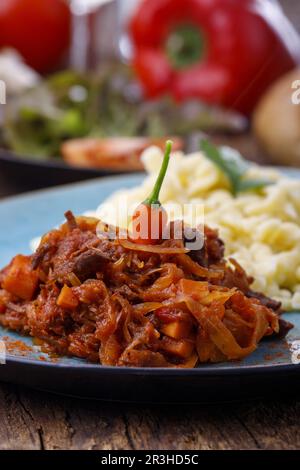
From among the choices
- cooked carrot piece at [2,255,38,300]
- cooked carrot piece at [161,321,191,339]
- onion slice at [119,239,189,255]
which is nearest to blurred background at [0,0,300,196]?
cooked carrot piece at [2,255,38,300]

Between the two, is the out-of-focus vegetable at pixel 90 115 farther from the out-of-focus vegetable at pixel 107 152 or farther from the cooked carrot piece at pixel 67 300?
the cooked carrot piece at pixel 67 300

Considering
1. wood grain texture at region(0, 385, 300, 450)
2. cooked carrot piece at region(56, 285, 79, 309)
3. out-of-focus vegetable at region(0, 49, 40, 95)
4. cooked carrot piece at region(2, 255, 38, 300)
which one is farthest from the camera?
out-of-focus vegetable at region(0, 49, 40, 95)

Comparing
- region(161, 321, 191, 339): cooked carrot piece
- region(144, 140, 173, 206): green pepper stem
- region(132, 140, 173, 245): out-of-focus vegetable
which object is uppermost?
region(144, 140, 173, 206): green pepper stem

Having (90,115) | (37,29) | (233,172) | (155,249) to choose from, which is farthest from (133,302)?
(37,29)

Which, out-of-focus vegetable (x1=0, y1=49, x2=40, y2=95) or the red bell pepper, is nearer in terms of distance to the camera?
out-of-focus vegetable (x1=0, y1=49, x2=40, y2=95)

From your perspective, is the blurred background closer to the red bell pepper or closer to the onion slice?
the red bell pepper

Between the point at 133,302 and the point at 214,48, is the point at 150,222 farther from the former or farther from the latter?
the point at 214,48
